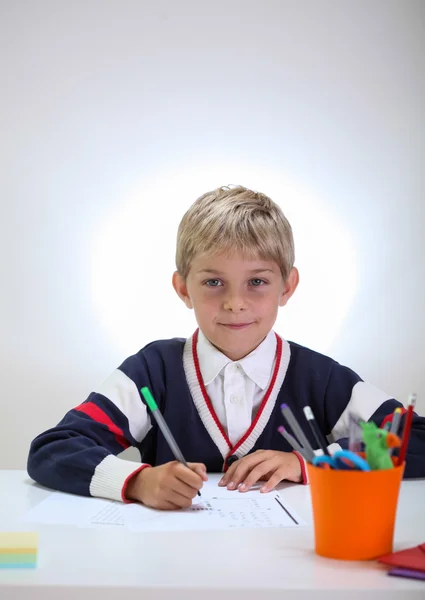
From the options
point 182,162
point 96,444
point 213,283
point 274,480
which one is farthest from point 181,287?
point 182,162

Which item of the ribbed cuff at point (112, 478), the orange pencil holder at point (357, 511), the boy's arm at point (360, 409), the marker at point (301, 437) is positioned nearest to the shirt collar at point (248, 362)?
the boy's arm at point (360, 409)

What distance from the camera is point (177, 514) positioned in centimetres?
95

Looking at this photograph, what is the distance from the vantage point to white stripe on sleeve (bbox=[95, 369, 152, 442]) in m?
1.32

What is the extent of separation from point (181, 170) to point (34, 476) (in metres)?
1.33

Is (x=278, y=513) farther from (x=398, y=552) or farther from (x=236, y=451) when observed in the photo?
A: (x=236, y=451)

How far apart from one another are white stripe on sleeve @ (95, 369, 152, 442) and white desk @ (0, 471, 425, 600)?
442 mm

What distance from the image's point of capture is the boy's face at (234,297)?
4.28 feet

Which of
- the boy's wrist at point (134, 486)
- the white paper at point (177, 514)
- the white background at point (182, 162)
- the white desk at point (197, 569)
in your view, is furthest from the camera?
the white background at point (182, 162)

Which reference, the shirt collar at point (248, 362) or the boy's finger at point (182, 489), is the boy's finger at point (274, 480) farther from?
the shirt collar at point (248, 362)

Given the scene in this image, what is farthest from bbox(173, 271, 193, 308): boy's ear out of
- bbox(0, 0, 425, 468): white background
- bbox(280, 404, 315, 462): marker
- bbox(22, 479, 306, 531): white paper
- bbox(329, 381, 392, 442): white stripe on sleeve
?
bbox(0, 0, 425, 468): white background

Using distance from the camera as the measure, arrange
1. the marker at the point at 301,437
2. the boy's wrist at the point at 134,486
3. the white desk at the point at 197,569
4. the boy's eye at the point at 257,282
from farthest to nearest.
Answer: the boy's eye at the point at 257,282 < the boy's wrist at the point at 134,486 < the marker at the point at 301,437 < the white desk at the point at 197,569

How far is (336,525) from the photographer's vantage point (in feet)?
2.40

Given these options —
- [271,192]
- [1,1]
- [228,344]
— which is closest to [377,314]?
[271,192]

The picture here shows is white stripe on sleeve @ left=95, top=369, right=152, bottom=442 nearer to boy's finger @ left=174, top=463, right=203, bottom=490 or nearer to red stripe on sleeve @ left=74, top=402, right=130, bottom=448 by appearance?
red stripe on sleeve @ left=74, top=402, right=130, bottom=448
